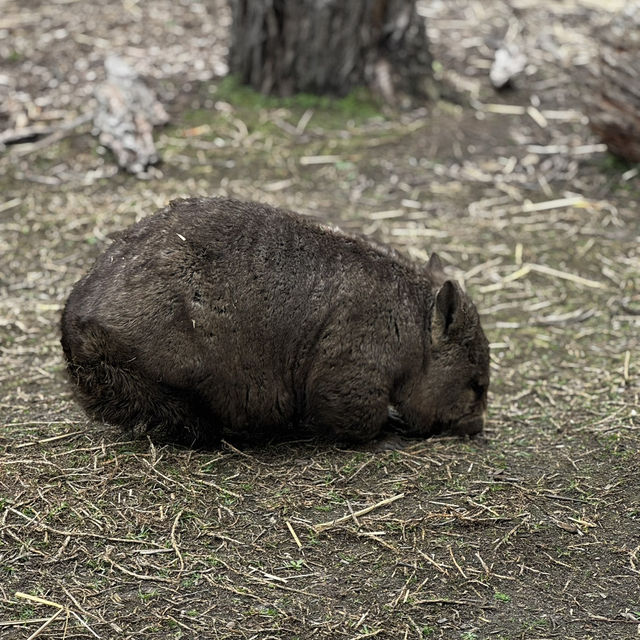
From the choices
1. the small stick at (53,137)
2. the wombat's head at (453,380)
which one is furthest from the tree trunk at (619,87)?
the small stick at (53,137)

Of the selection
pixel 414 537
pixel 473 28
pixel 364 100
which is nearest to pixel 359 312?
pixel 414 537

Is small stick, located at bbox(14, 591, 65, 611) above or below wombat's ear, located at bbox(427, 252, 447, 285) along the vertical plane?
below

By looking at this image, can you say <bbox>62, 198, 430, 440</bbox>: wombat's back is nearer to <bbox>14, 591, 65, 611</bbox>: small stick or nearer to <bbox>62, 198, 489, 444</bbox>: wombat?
<bbox>62, 198, 489, 444</bbox>: wombat

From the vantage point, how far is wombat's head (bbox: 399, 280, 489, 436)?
6262 millimetres

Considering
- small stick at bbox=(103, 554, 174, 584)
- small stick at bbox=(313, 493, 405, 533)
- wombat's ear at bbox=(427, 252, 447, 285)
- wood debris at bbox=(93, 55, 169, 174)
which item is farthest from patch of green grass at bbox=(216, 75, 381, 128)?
small stick at bbox=(103, 554, 174, 584)

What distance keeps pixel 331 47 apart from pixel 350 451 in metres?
6.71

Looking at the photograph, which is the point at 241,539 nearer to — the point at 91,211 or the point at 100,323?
the point at 100,323

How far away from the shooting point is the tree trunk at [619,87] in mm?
9836

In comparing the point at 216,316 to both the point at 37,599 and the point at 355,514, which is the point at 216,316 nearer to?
the point at 355,514

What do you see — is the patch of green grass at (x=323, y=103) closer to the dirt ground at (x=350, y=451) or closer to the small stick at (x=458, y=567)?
the dirt ground at (x=350, y=451)

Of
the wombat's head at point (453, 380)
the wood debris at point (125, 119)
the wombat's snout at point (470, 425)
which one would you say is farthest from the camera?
the wood debris at point (125, 119)

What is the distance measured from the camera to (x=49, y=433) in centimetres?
583

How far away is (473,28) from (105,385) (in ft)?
34.2

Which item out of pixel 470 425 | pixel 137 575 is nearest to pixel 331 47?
pixel 470 425
